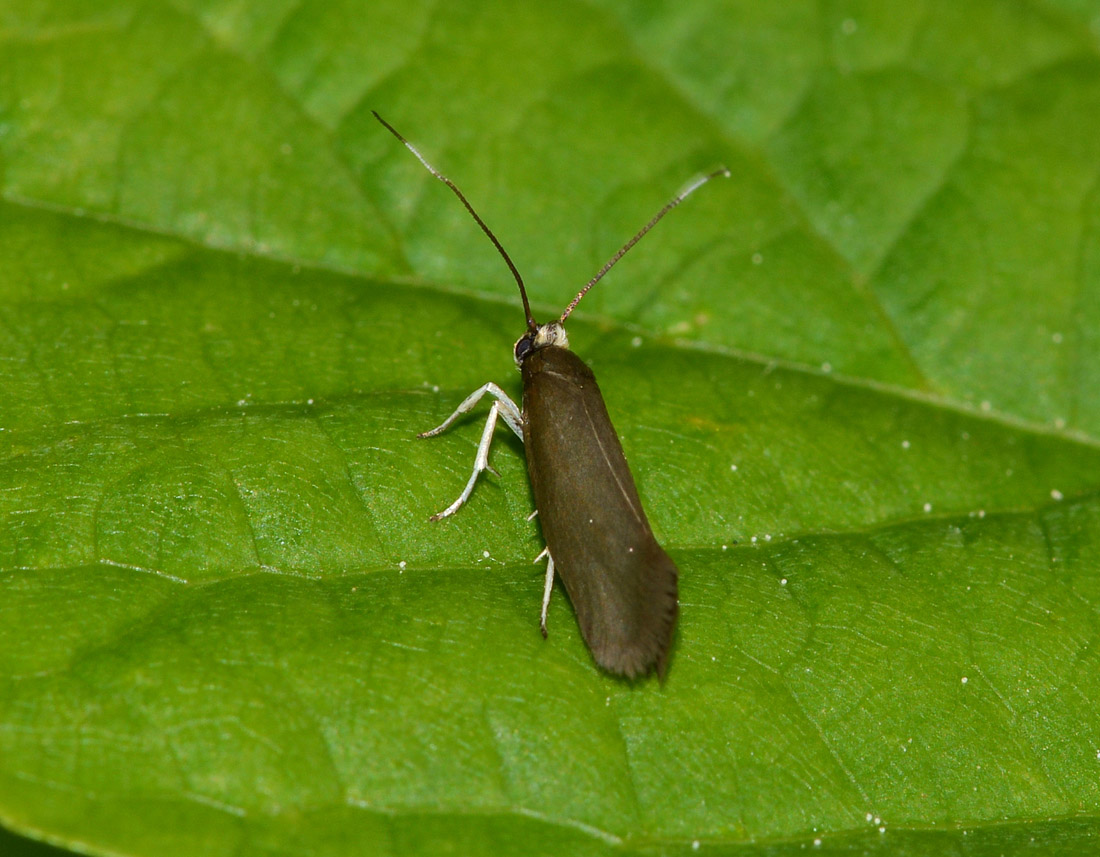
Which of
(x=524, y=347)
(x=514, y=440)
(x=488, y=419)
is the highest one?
(x=524, y=347)

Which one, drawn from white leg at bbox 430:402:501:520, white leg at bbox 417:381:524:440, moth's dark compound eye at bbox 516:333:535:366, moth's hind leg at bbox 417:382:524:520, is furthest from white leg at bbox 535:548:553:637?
moth's dark compound eye at bbox 516:333:535:366

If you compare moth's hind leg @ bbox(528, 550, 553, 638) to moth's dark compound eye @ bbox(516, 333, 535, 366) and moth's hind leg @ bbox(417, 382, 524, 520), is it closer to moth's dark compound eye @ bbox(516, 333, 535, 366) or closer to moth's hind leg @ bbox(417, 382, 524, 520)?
moth's hind leg @ bbox(417, 382, 524, 520)

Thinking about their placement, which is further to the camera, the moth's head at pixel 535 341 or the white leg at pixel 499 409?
the moth's head at pixel 535 341

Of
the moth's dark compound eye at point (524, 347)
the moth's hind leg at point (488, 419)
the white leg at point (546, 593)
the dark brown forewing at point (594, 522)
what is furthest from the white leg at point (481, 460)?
the white leg at point (546, 593)

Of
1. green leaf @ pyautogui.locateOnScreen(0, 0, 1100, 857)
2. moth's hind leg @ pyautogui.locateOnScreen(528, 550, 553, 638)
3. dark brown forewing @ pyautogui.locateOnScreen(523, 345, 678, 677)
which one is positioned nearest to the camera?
green leaf @ pyautogui.locateOnScreen(0, 0, 1100, 857)

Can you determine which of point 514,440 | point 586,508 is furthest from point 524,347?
point 586,508

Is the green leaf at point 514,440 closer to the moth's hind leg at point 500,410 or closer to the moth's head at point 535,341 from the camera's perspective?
the moth's hind leg at point 500,410

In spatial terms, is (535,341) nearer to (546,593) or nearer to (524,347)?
(524,347)

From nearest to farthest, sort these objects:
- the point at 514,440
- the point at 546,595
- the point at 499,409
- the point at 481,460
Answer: the point at 546,595 < the point at 481,460 < the point at 499,409 < the point at 514,440
